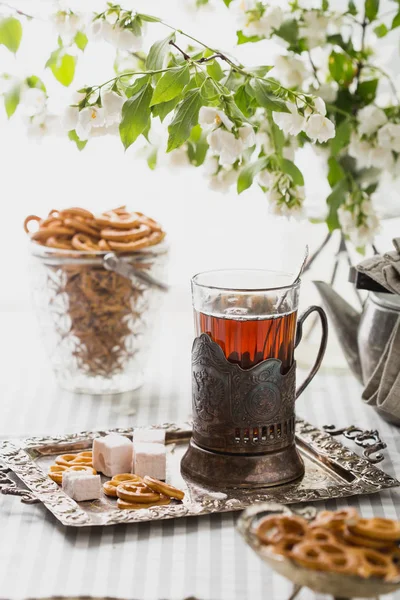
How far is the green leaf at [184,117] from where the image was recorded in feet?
3.00

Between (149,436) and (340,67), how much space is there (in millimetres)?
649

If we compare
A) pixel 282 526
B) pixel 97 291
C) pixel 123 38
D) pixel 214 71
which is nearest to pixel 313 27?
pixel 214 71

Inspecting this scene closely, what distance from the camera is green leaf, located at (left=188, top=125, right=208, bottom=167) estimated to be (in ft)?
4.16

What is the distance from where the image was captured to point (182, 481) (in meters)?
0.92

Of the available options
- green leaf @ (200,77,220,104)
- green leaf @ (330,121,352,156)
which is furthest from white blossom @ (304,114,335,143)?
green leaf @ (330,121,352,156)

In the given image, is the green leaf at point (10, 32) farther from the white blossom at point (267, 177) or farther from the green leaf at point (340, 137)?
the green leaf at point (340, 137)

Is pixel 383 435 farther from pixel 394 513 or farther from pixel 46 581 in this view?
pixel 46 581

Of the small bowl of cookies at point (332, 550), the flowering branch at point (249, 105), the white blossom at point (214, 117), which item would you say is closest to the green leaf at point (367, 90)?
the flowering branch at point (249, 105)

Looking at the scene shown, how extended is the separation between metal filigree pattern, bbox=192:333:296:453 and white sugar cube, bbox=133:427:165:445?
0.25ft

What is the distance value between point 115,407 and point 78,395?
3.0 inches

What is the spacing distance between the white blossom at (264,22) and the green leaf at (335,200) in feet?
0.82

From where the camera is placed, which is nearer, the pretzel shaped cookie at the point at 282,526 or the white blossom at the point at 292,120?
the pretzel shaped cookie at the point at 282,526

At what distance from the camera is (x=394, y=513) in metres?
0.87

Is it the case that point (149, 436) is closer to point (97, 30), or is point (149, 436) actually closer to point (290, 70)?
point (97, 30)
